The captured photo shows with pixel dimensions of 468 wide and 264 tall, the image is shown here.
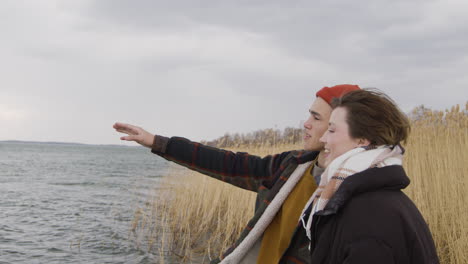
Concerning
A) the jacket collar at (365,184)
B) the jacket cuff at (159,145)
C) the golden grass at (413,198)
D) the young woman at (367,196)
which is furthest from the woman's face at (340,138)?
the golden grass at (413,198)

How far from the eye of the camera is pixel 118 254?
21.5 ft

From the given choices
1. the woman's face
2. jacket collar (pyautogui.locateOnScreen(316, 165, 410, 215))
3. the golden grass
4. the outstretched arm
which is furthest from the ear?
the golden grass

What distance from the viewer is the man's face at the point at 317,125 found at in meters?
2.12

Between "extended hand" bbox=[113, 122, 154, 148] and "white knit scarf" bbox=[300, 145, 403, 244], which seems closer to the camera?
"white knit scarf" bbox=[300, 145, 403, 244]

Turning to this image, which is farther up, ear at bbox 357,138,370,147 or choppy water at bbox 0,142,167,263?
ear at bbox 357,138,370,147

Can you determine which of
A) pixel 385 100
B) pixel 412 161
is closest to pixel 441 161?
pixel 412 161

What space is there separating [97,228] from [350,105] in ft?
26.4

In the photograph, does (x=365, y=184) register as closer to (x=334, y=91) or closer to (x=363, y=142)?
(x=363, y=142)

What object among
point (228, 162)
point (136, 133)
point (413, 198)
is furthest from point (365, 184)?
point (413, 198)

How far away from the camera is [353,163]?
123 cm

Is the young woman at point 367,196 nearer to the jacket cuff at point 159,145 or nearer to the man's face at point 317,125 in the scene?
the man's face at point 317,125

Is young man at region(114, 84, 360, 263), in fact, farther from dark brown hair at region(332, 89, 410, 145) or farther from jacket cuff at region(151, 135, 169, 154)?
dark brown hair at region(332, 89, 410, 145)

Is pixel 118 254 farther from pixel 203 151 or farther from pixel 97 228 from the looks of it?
pixel 203 151

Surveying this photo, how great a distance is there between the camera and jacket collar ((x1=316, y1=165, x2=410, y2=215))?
3.83ft
